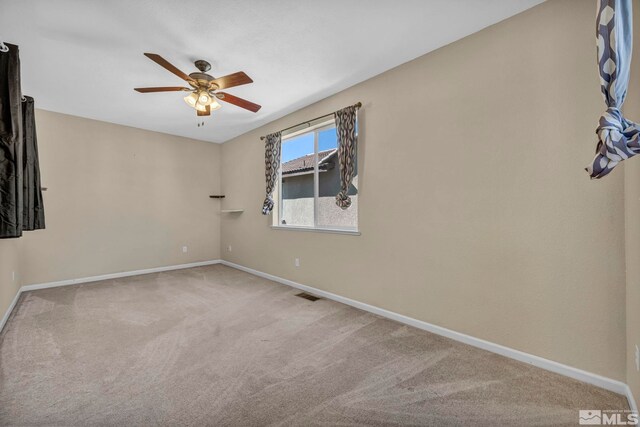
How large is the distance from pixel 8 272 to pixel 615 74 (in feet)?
17.1

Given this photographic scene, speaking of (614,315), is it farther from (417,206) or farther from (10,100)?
(10,100)

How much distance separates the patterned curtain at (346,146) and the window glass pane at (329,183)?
0.95 feet

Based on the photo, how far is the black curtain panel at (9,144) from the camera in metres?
1.67

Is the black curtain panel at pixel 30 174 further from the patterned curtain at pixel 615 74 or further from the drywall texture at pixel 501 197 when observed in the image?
the patterned curtain at pixel 615 74

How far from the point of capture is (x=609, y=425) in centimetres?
146

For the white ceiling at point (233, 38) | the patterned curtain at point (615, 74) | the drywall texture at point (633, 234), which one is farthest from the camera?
the white ceiling at point (233, 38)

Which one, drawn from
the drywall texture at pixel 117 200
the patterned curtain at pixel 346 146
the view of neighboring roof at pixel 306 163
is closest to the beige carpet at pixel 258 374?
the patterned curtain at pixel 346 146

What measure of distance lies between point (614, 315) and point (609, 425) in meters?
0.64

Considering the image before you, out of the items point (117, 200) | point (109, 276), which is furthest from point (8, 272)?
point (117, 200)

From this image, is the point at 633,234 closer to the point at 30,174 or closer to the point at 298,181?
the point at 298,181

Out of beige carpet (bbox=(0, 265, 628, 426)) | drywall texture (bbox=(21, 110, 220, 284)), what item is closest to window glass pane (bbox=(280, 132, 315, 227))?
beige carpet (bbox=(0, 265, 628, 426))

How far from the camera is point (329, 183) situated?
375cm

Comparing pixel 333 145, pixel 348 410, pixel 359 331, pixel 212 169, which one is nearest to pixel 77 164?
pixel 212 169

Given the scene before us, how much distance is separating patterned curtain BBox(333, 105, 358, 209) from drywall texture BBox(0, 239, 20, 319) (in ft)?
11.5
